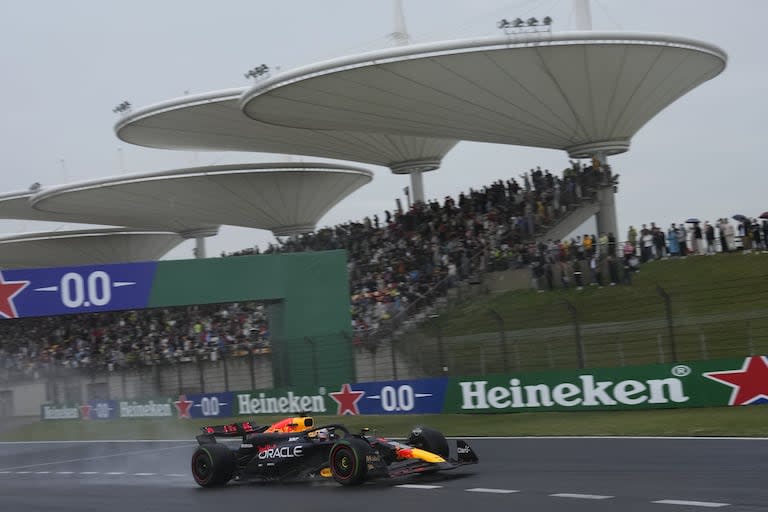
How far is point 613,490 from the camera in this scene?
399 inches

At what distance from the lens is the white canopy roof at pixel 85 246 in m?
69.7

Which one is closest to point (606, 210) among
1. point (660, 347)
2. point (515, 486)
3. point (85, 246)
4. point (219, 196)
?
point (660, 347)

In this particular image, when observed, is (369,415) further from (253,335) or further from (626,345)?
(253,335)

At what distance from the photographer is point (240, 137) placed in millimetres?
48219

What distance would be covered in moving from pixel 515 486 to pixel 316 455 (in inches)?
107

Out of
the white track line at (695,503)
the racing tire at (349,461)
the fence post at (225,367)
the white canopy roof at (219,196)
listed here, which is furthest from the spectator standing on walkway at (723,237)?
the white canopy roof at (219,196)

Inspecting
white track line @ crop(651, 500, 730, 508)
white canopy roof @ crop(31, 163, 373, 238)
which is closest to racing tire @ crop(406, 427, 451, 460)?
white track line @ crop(651, 500, 730, 508)

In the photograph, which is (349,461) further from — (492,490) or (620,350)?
(620,350)

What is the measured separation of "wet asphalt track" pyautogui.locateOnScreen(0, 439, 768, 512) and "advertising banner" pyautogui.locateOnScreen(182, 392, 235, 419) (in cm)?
1073

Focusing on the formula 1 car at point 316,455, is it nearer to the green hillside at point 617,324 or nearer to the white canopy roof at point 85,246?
the green hillside at point 617,324

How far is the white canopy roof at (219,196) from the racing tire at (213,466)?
39.1 meters

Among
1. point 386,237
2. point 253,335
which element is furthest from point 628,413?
point 386,237

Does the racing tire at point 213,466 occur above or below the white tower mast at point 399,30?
below

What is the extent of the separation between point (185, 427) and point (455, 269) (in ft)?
33.9
